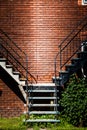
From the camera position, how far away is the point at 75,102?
50.2 ft

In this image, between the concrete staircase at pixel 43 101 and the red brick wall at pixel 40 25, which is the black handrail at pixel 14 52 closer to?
the red brick wall at pixel 40 25

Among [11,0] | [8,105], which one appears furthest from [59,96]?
[11,0]

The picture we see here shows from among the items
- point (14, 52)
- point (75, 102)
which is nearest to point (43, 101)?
point (75, 102)

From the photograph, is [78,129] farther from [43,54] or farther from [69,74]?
[43,54]

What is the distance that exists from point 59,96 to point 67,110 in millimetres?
1442

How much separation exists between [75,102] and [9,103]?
3289 mm

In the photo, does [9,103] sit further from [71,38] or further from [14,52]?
[71,38]

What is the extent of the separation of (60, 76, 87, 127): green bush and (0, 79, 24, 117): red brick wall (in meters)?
2.18

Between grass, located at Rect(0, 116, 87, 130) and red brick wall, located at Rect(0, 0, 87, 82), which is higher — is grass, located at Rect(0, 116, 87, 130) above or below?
below

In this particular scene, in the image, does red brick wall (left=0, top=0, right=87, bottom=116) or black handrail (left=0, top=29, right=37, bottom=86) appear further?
red brick wall (left=0, top=0, right=87, bottom=116)

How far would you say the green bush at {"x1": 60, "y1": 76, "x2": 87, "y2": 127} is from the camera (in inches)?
596

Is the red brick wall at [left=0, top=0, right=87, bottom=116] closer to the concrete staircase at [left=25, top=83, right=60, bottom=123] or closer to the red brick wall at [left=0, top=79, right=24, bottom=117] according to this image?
the concrete staircase at [left=25, top=83, right=60, bottom=123]

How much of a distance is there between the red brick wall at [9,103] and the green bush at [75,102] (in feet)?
7.16

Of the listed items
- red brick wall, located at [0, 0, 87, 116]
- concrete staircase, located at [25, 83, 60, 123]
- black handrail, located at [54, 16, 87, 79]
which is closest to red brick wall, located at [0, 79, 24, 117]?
concrete staircase, located at [25, 83, 60, 123]
